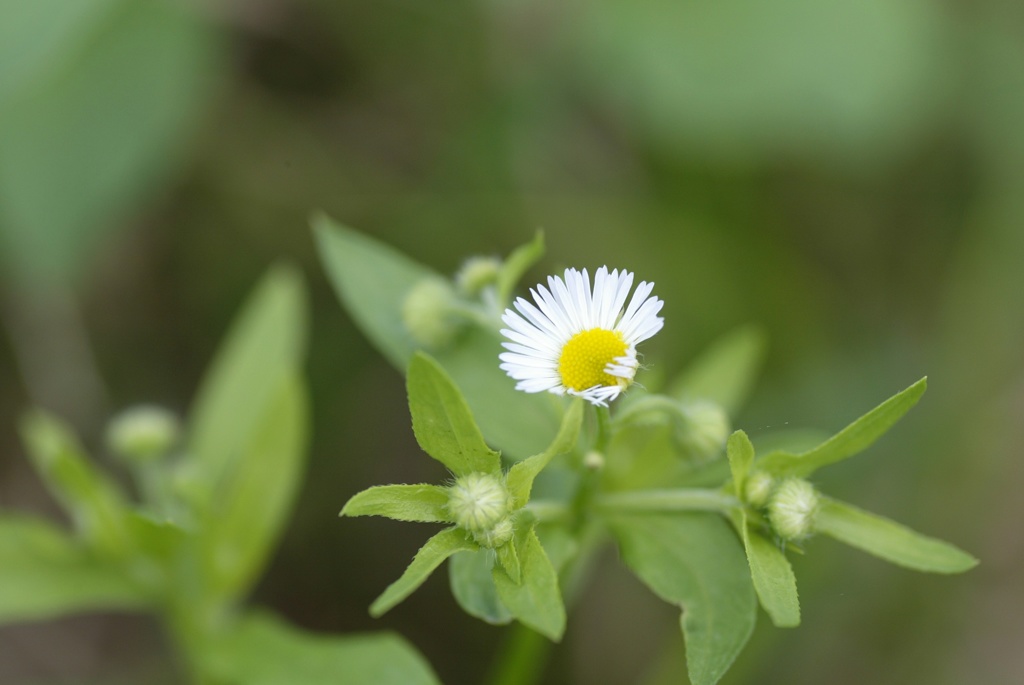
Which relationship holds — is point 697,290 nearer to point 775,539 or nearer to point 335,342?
point 335,342

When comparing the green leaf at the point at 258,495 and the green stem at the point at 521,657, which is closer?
the green stem at the point at 521,657

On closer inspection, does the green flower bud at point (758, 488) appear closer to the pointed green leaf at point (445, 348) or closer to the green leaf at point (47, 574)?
the pointed green leaf at point (445, 348)

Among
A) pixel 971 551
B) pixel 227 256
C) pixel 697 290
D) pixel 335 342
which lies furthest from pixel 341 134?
pixel 971 551

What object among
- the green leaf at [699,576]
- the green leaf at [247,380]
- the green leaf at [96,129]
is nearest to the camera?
the green leaf at [699,576]

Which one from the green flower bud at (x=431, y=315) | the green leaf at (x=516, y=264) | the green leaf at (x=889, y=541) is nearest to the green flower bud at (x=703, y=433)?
the green leaf at (x=889, y=541)

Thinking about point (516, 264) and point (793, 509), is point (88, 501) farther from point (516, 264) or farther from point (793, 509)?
point (793, 509)

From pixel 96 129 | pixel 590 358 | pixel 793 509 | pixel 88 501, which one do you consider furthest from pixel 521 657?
pixel 96 129

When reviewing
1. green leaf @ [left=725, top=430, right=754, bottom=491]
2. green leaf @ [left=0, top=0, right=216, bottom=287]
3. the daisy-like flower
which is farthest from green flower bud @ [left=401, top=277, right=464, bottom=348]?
green leaf @ [left=0, top=0, right=216, bottom=287]
